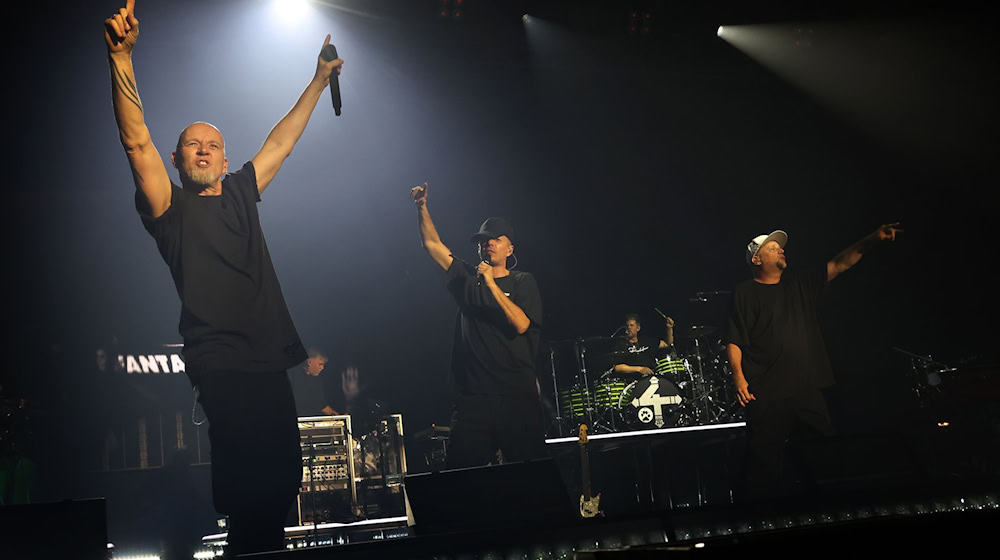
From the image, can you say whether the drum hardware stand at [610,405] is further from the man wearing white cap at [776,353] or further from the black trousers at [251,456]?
the black trousers at [251,456]

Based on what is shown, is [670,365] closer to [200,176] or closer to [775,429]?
[775,429]

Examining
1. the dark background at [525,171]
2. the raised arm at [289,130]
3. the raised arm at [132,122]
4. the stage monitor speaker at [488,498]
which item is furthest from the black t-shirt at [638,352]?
the stage monitor speaker at [488,498]

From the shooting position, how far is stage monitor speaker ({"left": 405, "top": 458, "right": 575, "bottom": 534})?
3.32 metres

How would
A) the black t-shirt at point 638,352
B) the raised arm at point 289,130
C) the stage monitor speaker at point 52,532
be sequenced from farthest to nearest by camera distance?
the black t-shirt at point 638,352
the raised arm at point 289,130
the stage monitor speaker at point 52,532

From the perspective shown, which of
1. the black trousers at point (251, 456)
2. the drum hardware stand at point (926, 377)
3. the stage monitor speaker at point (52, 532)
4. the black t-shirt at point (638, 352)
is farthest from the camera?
the black t-shirt at point (638, 352)

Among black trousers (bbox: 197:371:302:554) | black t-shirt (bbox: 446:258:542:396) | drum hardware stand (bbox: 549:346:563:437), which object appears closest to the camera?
black trousers (bbox: 197:371:302:554)

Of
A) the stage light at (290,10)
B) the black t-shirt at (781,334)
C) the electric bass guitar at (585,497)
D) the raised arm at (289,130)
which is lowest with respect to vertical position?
the electric bass guitar at (585,497)

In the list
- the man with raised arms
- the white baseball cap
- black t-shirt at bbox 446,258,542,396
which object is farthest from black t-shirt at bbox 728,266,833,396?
the man with raised arms

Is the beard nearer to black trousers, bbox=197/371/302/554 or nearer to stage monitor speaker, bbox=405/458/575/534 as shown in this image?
black trousers, bbox=197/371/302/554

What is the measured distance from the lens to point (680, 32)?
31.0 feet

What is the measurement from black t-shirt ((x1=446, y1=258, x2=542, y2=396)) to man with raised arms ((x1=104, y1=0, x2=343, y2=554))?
5.95 feet

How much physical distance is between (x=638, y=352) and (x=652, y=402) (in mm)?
636

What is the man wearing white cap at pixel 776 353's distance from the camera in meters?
6.25

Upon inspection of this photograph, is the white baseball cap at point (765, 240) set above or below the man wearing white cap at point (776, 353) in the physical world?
above
